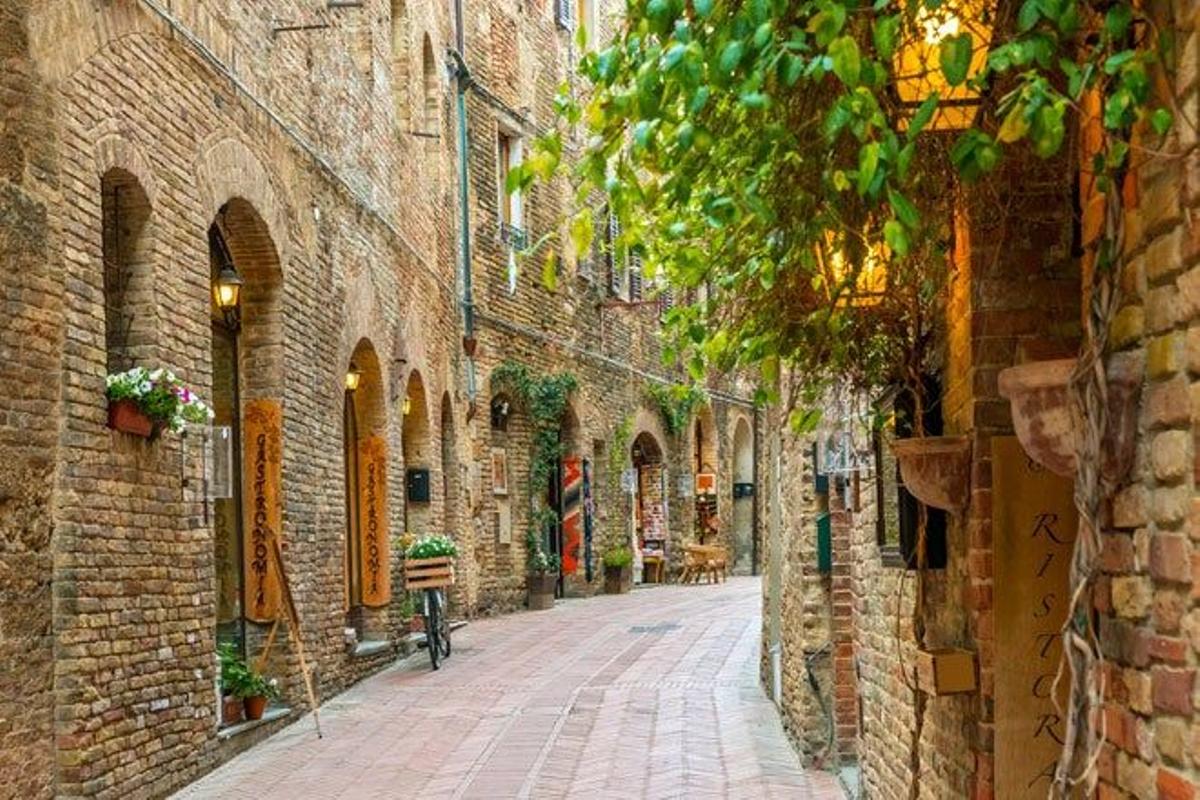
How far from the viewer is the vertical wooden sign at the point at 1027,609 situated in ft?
12.3

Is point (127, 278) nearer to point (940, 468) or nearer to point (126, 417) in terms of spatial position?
point (126, 417)

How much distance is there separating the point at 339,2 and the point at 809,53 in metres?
9.33

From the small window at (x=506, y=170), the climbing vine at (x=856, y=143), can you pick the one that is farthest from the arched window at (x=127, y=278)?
the small window at (x=506, y=170)

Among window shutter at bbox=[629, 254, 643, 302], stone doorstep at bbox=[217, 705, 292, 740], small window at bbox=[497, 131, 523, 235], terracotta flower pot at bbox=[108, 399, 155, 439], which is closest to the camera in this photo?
terracotta flower pot at bbox=[108, 399, 155, 439]

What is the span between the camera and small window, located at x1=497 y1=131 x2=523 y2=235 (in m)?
19.9

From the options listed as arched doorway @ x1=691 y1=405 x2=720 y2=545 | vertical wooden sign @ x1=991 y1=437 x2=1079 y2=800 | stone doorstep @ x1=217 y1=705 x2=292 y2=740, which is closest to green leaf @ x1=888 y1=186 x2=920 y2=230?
vertical wooden sign @ x1=991 y1=437 x2=1079 y2=800

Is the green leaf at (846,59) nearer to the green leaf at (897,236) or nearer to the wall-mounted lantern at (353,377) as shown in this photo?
Result: the green leaf at (897,236)

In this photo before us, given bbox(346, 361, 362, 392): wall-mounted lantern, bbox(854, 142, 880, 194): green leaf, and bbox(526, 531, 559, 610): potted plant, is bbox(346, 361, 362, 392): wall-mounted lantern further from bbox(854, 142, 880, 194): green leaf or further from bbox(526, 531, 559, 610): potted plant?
bbox(854, 142, 880, 194): green leaf

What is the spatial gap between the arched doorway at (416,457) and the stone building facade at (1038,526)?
8.62 metres

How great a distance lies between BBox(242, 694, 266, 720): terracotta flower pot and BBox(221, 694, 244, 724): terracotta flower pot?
6 centimetres

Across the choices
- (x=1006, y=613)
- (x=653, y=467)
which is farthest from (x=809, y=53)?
(x=653, y=467)

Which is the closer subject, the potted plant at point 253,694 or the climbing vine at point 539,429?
the potted plant at point 253,694

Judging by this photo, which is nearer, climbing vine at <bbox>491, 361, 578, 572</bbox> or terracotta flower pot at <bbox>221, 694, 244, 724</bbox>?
terracotta flower pot at <bbox>221, 694, 244, 724</bbox>

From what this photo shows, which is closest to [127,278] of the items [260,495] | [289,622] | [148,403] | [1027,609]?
[148,403]
